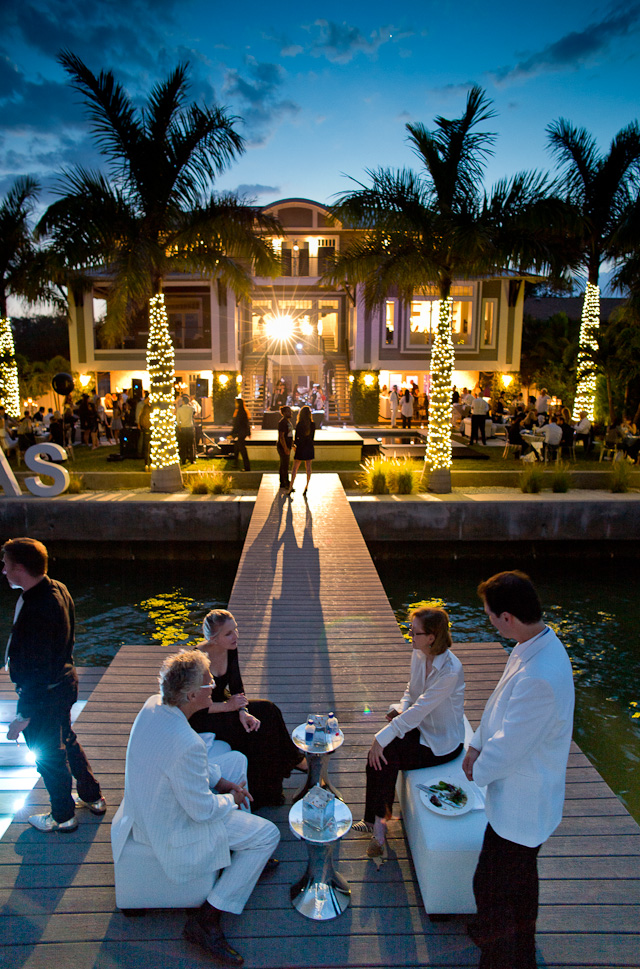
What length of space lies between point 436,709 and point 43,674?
2.14m

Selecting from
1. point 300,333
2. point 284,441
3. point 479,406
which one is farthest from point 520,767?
point 300,333

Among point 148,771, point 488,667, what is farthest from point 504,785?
point 488,667

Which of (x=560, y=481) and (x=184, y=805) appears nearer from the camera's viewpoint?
(x=184, y=805)

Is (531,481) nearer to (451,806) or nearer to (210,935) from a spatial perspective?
(451,806)

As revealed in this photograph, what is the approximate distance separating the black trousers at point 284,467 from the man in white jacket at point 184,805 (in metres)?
9.03

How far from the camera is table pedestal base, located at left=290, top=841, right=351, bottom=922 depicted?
2.93 metres

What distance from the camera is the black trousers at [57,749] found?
3.42 meters

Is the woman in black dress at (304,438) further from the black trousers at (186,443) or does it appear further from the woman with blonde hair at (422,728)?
the woman with blonde hair at (422,728)

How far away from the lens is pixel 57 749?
344 centimetres

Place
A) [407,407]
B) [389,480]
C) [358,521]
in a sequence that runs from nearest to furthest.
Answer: [358,521] → [389,480] → [407,407]

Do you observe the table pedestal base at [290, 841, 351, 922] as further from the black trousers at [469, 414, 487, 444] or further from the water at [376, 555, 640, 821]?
the black trousers at [469, 414, 487, 444]

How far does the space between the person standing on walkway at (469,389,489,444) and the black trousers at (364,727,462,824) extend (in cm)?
1715

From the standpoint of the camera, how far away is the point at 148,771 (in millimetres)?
2633

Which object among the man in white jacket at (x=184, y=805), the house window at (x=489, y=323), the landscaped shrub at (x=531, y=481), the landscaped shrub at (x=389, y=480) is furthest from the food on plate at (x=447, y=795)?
the house window at (x=489, y=323)
